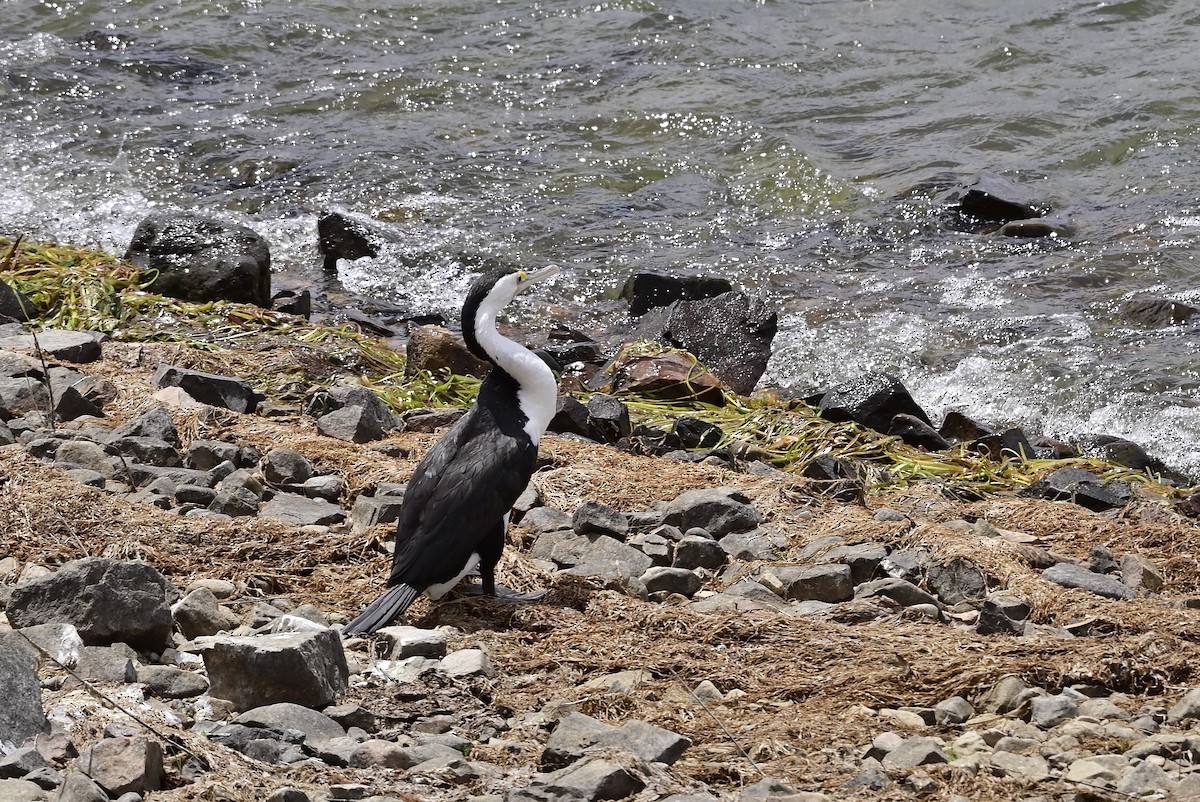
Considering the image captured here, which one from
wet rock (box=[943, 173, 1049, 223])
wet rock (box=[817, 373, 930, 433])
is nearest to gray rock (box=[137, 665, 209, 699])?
wet rock (box=[817, 373, 930, 433])

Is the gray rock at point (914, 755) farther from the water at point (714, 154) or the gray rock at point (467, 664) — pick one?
the water at point (714, 154)

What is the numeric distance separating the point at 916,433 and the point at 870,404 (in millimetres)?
280

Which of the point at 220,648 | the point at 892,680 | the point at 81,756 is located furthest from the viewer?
the point at 892,680

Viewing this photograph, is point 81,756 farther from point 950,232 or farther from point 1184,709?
point 950,232

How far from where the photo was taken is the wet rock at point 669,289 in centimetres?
945

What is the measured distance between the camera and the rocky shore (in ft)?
10.5

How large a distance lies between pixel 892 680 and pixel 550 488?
2175 mm

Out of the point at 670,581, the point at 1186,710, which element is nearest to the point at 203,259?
the point at 670,581

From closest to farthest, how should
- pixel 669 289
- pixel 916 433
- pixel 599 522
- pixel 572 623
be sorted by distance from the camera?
pixel 572 623 → pixel 599 522 → pixel 916 433 → pixel 669 289

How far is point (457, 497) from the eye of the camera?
468cm

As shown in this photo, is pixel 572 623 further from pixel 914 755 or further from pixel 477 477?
pixel 914 755

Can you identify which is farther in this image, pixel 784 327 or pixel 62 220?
pixel 62 220

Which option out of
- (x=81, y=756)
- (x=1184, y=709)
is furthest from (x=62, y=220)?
(x=1184, y=709)

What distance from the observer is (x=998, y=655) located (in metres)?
4.03
